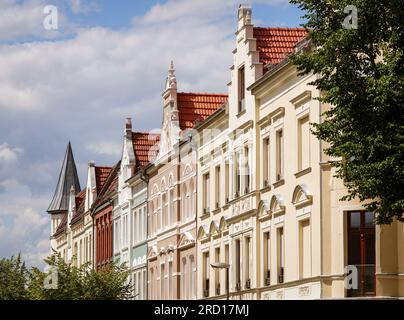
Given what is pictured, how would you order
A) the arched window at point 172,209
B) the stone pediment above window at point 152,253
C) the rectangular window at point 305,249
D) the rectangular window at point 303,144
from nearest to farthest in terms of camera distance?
the rectangular window at point 305,249
the rectangular window at point 303,144
the arched window at point 172,209
the stone pediment above window at point 152,253

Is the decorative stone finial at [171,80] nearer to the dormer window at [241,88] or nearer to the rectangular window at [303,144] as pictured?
the dormer window at [241,88]

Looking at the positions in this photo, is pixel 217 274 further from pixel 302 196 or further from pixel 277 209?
pixel 302 196

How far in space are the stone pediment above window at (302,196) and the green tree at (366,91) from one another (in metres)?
8.63

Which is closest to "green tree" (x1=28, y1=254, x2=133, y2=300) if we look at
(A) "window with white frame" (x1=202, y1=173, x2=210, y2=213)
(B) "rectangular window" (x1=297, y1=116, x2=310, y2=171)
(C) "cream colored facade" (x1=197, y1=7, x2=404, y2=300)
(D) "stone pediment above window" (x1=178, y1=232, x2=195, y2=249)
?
(D) "stone pediment above window" (x1=178, y1=232, x2=195, y2=249)

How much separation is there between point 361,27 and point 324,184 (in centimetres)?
927

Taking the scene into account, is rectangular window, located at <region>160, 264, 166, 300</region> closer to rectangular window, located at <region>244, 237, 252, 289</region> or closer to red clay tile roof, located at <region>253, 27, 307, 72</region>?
rectangular window, located at <region>244, 237, 252, 289</region>

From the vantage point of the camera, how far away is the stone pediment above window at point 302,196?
3600 cm

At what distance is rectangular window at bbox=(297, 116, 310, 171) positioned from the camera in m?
36.6

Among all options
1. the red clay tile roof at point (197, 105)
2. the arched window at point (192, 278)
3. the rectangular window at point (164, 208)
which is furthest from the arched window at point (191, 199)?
the rectangular window at point (164, 208)

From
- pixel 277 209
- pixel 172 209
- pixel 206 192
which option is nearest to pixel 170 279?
pixel 172 209

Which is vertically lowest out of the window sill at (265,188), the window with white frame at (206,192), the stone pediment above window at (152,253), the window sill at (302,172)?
the stone pediment above window at (152,253)

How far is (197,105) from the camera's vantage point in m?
57.6

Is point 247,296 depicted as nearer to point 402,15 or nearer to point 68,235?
point 402,15
